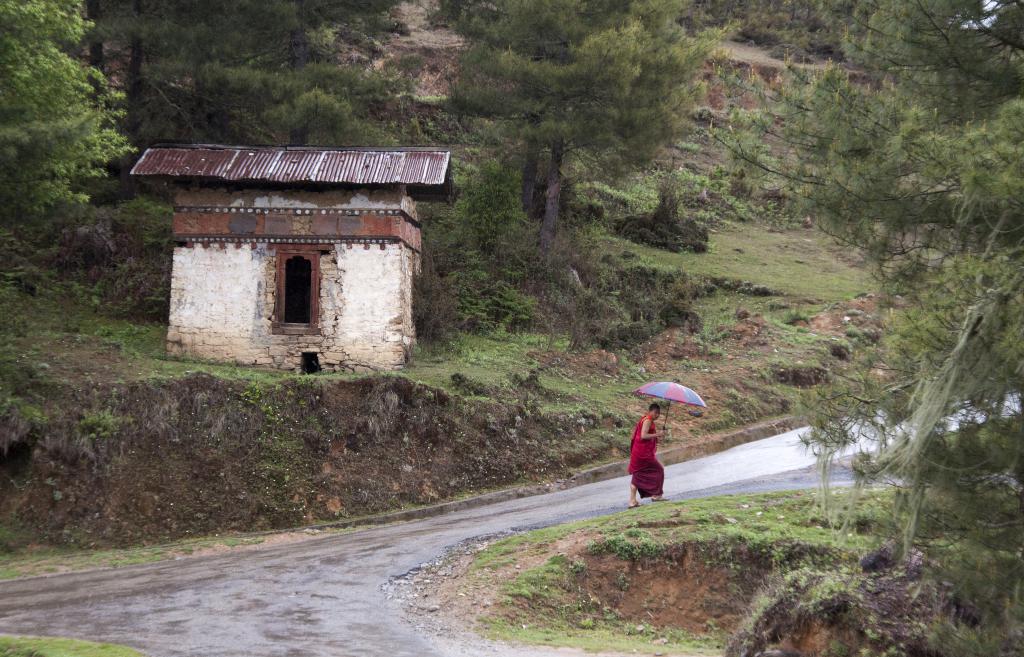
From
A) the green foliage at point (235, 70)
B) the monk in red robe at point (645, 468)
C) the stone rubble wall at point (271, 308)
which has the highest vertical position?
the green foliage at point (235, 70)

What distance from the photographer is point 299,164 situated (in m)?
19.8

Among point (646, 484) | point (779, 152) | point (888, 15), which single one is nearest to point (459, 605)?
point (646, 484)

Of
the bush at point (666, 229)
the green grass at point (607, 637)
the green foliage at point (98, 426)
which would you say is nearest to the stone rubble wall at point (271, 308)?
the green foliage at point (98, 426)

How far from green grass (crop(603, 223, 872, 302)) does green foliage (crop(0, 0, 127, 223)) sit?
19.0 m

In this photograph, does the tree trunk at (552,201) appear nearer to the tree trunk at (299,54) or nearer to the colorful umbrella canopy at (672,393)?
Result: the tree trunk at (299,54)

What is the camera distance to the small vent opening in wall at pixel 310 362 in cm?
1973

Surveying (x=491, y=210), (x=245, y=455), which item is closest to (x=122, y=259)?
(x=245, y=455)

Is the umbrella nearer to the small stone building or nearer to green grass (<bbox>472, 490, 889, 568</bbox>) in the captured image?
green grass (<bbox>472, 490, 889, 568</bbox>)

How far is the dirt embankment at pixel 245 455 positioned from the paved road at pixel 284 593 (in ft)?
5.34

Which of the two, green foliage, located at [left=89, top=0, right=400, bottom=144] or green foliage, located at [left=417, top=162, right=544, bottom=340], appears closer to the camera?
green foliage, located at [left=89, top=0, right=400, bottom=144]

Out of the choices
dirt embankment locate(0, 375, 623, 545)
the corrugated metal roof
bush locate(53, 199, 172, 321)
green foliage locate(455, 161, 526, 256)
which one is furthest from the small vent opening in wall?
green foliage locate(455, 161, 526, 256)

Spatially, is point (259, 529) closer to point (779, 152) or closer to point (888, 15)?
point (779, 152)

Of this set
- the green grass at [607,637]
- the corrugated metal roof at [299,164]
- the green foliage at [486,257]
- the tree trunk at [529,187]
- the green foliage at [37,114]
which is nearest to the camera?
the green grass at [607,637]

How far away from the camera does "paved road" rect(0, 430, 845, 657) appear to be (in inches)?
347
